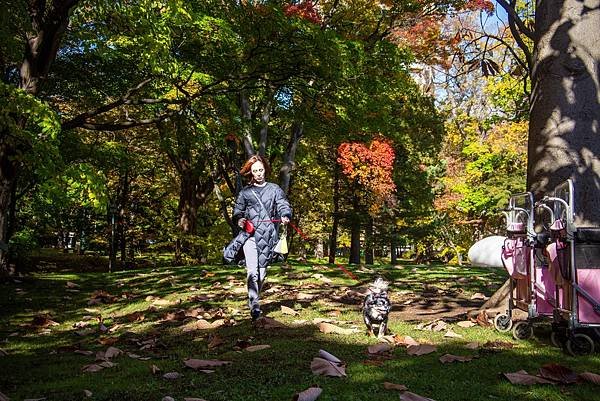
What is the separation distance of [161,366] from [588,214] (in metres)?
4.38

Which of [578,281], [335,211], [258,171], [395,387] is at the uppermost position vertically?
[335,211]

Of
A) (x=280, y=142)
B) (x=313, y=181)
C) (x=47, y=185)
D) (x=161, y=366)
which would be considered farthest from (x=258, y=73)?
(x=313, y=181)

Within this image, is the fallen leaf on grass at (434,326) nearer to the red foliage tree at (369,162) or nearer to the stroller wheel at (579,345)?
the stroller wheel at (579,345)

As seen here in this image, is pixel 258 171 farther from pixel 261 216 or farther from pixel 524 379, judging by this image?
pixel 524 379

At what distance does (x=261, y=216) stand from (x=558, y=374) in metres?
3.76

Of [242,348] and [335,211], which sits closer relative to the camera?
[242,348]

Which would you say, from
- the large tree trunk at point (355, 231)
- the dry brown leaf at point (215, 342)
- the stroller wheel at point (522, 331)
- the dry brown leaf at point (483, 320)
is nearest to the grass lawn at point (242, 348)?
the dry brown leaf at point (215, 342)

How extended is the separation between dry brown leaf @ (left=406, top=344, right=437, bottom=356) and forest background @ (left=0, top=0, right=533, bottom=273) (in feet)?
11.2

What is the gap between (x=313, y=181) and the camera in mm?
28656

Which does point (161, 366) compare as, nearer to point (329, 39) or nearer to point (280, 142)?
point (329, 39)

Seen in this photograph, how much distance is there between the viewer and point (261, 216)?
245 inches

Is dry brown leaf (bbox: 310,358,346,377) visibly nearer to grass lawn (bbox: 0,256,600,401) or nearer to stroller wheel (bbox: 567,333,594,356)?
grass lawn (bbox: 0,256,600,401)

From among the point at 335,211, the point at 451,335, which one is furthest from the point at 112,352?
the point at 335,211

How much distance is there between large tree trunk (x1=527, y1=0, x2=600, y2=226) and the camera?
5125mm
